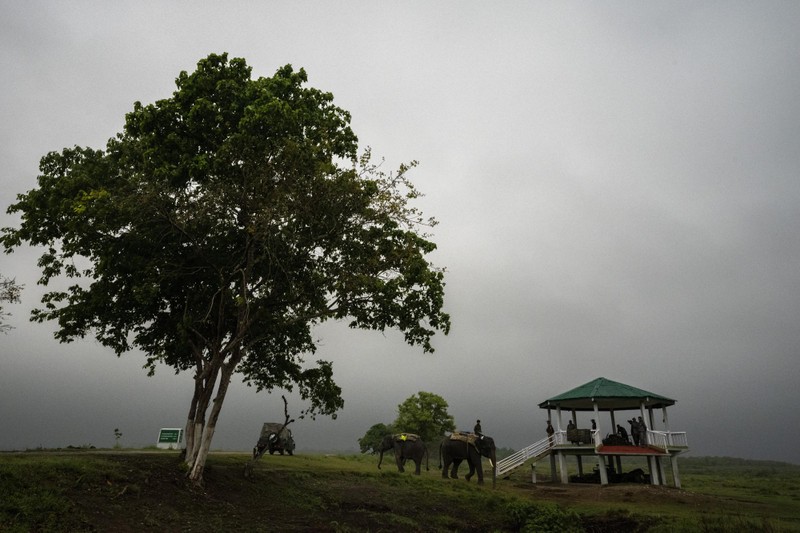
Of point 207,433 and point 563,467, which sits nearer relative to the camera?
point 207,433

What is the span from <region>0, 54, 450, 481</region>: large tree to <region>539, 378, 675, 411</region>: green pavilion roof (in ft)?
49.1

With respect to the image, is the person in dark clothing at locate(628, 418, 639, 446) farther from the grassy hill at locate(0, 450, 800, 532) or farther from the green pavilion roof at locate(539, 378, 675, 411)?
the grassy hill at locate(0, 450, 800, 532)

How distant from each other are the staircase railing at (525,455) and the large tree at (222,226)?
14120mm

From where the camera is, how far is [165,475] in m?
18.0

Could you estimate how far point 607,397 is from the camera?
30.2 m

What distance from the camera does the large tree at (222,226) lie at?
18.8 metres

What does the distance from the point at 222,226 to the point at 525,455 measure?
23.3 m

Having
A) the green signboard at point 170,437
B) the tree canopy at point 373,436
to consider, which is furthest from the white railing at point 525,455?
the tree canopy at point 373,436

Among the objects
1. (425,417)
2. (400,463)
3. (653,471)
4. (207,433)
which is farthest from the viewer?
(425,417)

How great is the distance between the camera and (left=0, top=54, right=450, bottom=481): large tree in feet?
61.5

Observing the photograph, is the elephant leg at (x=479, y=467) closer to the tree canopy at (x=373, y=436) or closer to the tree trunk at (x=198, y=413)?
the tree trunk at (x=198, y=413)

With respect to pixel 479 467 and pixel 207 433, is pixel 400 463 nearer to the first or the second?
pixel 479 467

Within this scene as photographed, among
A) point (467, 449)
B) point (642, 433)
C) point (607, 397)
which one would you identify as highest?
point (607, 397)

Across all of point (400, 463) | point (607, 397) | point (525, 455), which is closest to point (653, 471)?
point (607, 397)
